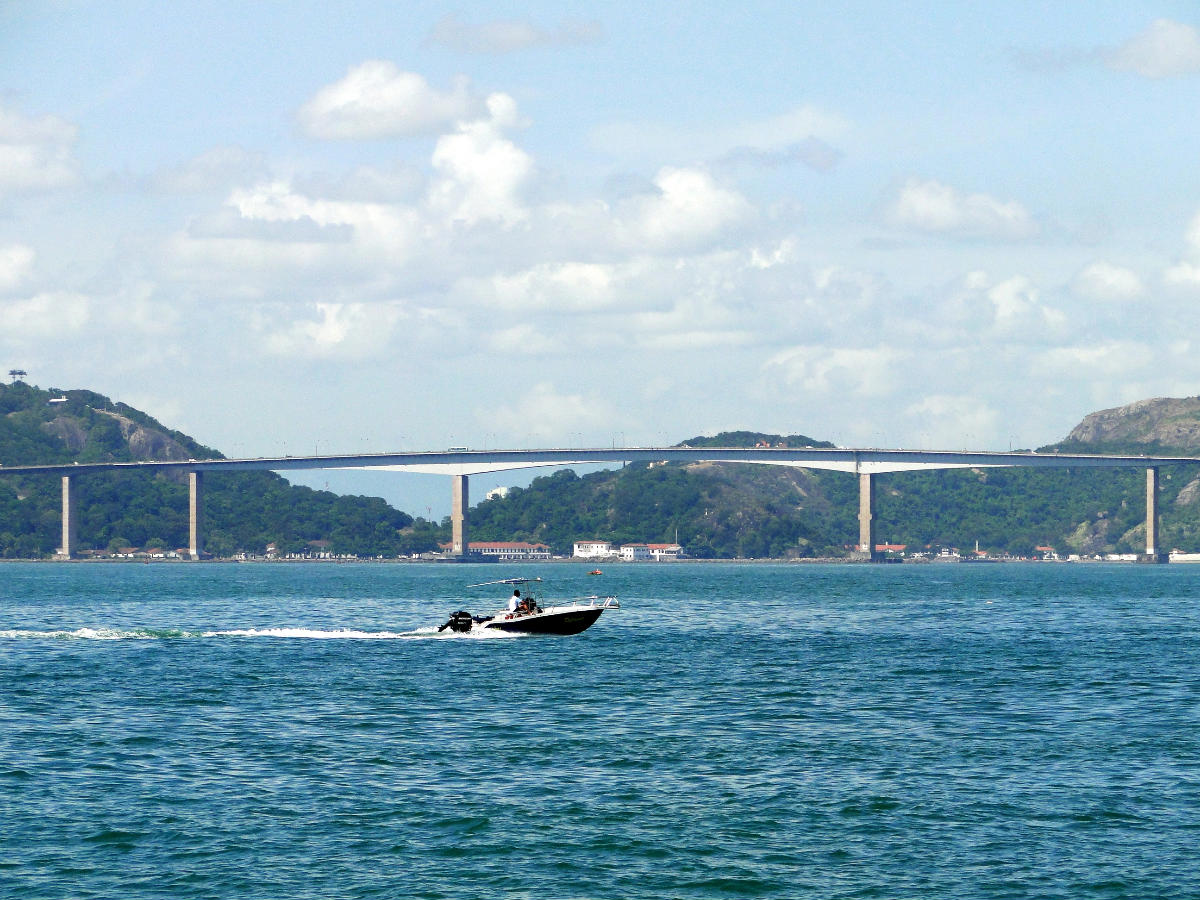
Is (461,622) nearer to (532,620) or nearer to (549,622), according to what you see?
(532,620)

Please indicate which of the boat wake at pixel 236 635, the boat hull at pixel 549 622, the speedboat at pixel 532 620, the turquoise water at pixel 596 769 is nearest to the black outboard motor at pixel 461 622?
the speedboat at pixel 532 620

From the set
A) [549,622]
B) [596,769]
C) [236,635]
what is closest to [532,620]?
[549,622]

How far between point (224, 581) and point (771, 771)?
138344 mm

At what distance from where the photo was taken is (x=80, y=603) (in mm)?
110188

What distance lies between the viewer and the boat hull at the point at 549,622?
69.8 metres

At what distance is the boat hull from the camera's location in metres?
69.8

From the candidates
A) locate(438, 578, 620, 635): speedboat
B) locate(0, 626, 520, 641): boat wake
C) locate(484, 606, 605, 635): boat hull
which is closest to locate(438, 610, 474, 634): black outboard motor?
locate(438, 578, 620, 635): speedboat

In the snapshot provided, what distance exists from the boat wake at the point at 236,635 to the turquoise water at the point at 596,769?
1.36 m

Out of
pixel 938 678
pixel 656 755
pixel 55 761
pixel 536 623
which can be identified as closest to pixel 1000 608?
pixel 536 623

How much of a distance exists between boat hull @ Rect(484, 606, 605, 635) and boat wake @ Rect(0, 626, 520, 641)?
488 millimetres

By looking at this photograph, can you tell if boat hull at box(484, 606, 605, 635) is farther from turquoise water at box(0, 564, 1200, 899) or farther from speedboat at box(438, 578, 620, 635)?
turquoise water at box(0, 564, 1200, 899)

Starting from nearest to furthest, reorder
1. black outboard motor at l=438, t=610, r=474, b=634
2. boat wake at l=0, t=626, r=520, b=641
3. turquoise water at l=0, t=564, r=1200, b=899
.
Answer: turquoise water at l=0, t=564, r=1200, b=899, black outboard motor at l=438, t=610, r=474, b=634, boat wake at l=0, t=626, r=520, b=641

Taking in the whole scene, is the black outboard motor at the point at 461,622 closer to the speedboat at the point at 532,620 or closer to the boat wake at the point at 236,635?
the speedboat at the point at 532,620

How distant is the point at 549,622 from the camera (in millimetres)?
70375
